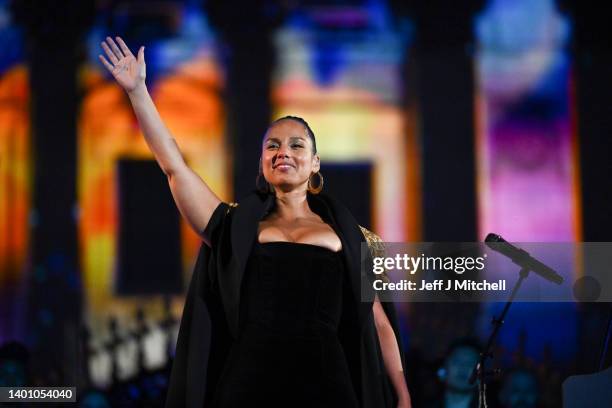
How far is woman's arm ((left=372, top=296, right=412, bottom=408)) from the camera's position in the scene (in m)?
2.54

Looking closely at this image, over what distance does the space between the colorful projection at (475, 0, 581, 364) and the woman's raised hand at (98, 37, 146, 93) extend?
224cm

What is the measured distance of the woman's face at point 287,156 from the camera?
247cm

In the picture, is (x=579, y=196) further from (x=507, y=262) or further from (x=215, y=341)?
(x=215, y=341)

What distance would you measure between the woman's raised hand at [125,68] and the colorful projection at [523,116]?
88.0 inches

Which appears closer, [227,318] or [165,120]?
[227,318]

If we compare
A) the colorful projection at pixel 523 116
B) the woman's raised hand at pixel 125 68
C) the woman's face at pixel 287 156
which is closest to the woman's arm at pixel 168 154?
the woman's raised hand at pixel 125 68

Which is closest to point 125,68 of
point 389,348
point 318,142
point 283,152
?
point 283,152

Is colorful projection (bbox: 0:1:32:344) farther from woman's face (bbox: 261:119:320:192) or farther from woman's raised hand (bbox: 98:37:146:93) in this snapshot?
woman's face (bbox: 261:119:320:192)

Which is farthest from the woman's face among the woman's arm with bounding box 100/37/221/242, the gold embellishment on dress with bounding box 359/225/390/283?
the gold embellishment on dress with bounding box 359/225/390/283

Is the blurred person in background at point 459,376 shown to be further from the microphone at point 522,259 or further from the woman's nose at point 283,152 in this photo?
the woman's nose at point 283,152

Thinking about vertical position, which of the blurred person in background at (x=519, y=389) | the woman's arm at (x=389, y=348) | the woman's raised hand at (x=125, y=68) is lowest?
the blurred person in background at (x=519, y=389)

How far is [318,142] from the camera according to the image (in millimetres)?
4250

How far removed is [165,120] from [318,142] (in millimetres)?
743

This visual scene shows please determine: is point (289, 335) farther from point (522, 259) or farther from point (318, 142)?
point (318, 142)
